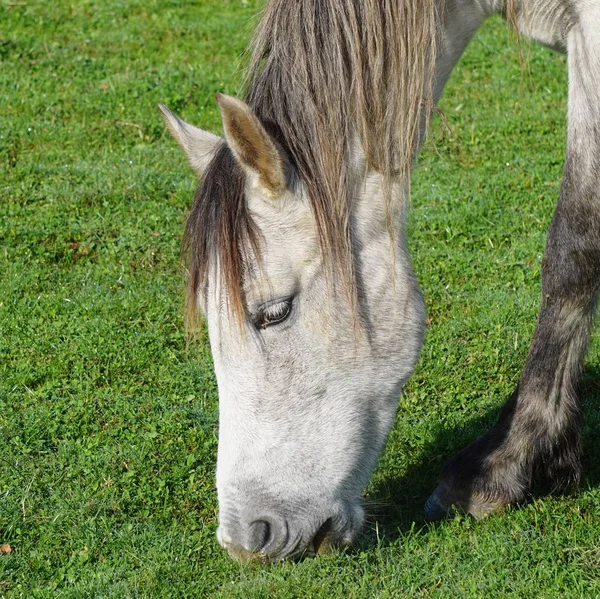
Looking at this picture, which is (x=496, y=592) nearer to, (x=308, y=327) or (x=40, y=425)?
(x=308, y=327)

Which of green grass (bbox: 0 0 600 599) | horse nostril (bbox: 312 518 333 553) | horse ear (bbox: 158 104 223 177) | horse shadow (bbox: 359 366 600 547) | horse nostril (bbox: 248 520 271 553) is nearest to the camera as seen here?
horse nostril (bbox: 248 520 271 553)

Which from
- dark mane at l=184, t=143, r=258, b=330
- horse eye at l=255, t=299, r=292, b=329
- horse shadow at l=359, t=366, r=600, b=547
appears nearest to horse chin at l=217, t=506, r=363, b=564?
horse shadow at l=359, t=366, r=600, b=547

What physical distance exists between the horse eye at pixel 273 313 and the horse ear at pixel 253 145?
379mm

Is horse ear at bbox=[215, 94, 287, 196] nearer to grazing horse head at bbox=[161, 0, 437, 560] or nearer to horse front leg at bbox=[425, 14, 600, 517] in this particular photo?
grazing horse head at bbox=[161, 0, 437, 560]

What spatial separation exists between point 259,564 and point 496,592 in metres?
0.86

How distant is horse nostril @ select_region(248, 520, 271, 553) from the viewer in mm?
3359

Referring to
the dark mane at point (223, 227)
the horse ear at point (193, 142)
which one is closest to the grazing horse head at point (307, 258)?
the dark mane at point (223, 227)

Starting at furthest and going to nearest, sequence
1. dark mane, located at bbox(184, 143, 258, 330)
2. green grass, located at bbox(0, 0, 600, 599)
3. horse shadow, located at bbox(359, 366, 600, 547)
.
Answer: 1. horse shadow, located at bbox(359, 366, 600, 547)
2. green grass, located at bbox(0, 0, 600, 599)
3. dark mane, located at bbox(184, 143, 258, 330)

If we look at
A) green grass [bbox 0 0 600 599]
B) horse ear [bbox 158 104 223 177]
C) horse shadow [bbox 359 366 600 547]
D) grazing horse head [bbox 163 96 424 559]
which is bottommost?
horse shadow [bbox 359 366 600 547]

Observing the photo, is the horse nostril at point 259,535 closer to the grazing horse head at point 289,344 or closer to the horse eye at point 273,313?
the grazing horse head at point 289,344

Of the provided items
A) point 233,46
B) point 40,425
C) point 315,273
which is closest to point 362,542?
point 315,273

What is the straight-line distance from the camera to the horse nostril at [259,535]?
3359 millimetres

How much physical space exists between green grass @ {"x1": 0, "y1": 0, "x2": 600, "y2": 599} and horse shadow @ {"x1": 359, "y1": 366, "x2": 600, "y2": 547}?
1 centimetres

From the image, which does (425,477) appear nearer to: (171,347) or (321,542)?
(321,542)
